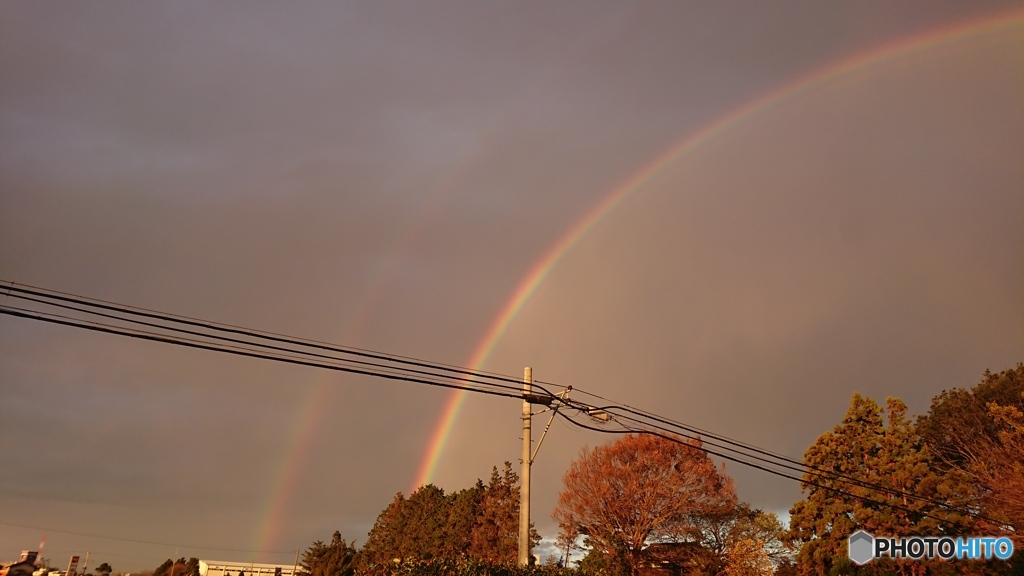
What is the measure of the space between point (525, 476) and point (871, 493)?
26.8 meters

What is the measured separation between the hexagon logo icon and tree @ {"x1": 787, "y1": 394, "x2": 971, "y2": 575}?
454 millimetres

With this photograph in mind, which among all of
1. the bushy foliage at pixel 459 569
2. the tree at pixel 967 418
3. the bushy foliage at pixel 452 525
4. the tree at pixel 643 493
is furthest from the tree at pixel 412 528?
the bushy foliage at pixel 459 569

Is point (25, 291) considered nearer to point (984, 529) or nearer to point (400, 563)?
point (400, 563)

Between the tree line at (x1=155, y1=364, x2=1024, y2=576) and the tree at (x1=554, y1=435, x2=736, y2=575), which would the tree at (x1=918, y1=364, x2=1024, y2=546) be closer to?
the tree line at (x1=155, y1=364, x2=1024, y2=576)

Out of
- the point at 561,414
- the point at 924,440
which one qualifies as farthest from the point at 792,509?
the point at 561,414

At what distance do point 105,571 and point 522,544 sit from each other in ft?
175

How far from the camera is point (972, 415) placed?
4575 centimetres

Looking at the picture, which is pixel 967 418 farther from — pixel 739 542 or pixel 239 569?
pixel 239 569

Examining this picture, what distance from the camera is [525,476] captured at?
1958cm

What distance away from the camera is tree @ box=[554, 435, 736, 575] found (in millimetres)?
48000

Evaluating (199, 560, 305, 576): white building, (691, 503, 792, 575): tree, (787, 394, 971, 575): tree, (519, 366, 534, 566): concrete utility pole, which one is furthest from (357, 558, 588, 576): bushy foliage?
(199, 560, 305, 576): white building

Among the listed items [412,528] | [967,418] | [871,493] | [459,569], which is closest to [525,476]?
[459,569]

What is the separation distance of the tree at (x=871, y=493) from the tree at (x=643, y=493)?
8.19 m

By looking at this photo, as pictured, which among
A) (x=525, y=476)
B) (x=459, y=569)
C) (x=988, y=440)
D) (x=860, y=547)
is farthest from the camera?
(x=988, y=440)
